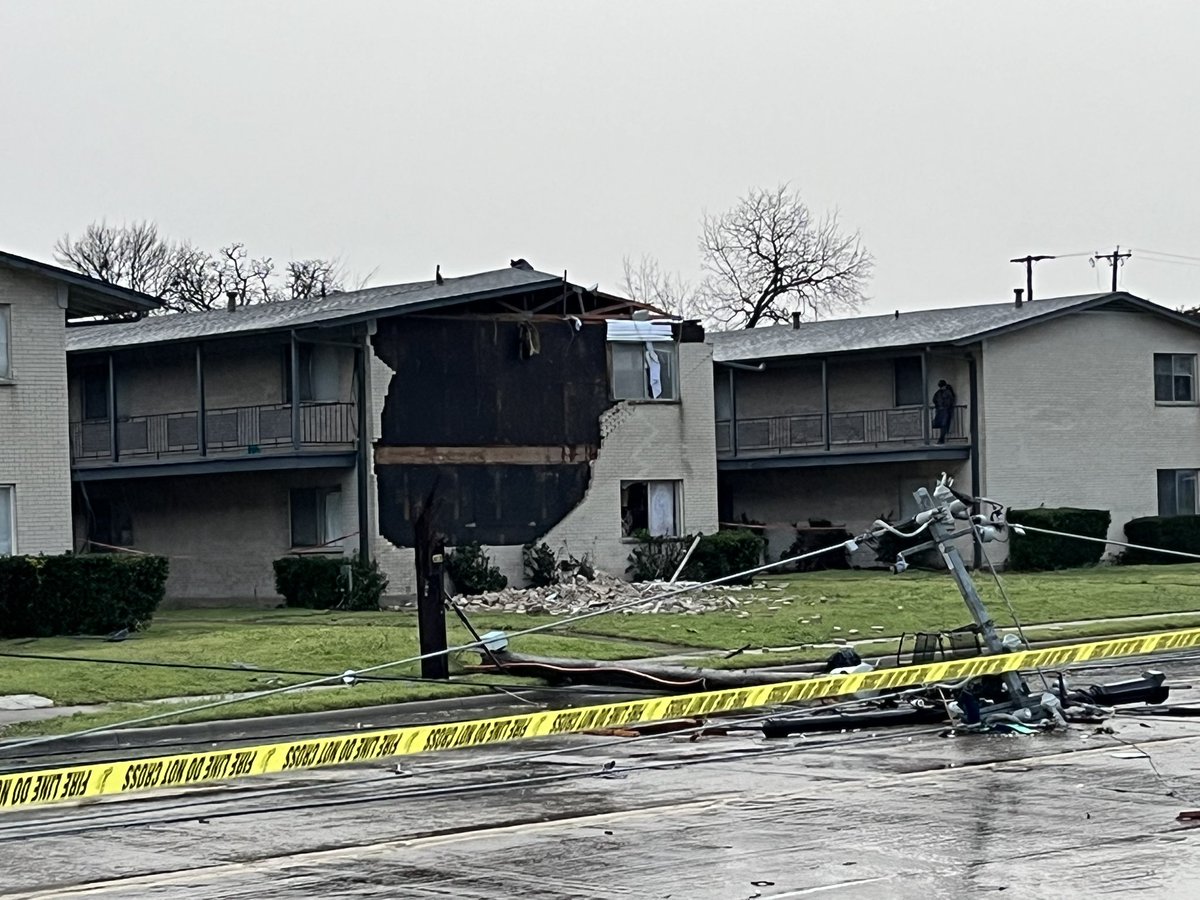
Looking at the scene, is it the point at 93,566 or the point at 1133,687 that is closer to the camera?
the point at 1133,687

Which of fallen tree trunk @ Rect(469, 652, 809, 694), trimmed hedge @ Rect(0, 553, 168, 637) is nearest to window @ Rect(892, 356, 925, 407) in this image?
trimmed hedge @ Rect(0, 553, 168, 637)

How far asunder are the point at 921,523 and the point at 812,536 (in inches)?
1330

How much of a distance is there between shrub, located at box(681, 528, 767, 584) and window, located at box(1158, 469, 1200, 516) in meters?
13.0

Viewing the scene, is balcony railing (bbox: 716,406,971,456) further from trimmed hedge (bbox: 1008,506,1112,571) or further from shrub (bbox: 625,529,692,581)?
shrub (bbox: 625,529,692,581)

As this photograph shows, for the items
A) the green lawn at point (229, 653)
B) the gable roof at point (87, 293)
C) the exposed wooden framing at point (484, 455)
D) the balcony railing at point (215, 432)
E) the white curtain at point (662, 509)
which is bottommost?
the green lawn at point (229, 653)

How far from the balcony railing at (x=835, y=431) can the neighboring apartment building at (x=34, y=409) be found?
21.5 m

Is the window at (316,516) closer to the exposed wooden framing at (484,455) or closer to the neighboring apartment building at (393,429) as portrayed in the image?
Result: the neighboring apartment building at (393,429)

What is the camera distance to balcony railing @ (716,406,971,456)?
148ft

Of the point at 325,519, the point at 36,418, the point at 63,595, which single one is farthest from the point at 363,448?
the point at 63,595

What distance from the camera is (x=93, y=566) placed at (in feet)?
88.9

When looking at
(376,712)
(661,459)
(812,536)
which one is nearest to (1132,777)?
(376,712)

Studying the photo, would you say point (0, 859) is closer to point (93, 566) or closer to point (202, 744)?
point (202, 744)

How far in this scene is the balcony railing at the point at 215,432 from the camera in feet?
120

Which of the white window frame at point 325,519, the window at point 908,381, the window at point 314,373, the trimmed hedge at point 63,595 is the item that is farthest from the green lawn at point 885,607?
the window at point 314,373
